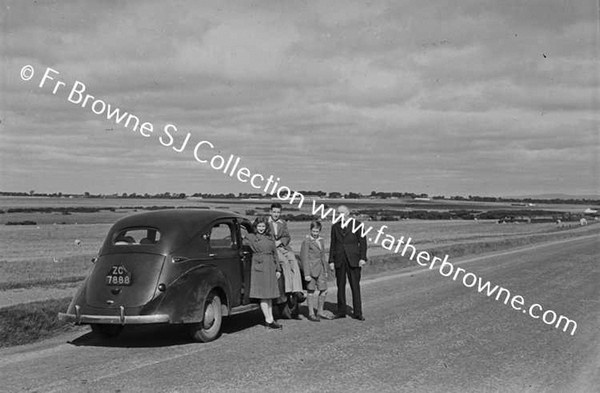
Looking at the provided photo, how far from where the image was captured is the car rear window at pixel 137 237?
9.32 meters

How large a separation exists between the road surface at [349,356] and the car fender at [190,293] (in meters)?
0.44

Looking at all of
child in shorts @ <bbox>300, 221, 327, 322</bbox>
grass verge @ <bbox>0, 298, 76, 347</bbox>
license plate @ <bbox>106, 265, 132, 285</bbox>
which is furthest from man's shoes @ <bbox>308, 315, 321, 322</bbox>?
grass verge @ <bbox>0, 298, 76, 347</bbox>

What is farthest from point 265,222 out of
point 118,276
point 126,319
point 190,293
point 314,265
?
point 126,319

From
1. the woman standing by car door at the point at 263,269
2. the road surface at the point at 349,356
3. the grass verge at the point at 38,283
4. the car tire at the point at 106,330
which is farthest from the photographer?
the grass verge at the point at 38,283

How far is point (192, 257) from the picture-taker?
9250 millimetres

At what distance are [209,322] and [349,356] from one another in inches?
87.8

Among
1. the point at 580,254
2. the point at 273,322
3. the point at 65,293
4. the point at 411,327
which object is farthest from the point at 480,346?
the point at 580,254

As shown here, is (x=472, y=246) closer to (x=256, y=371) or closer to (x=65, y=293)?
(x=65, y=293)

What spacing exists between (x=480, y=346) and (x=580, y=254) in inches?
809

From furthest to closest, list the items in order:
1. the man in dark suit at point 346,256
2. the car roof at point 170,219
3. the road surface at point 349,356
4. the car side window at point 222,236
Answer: the man in dark suit at point 346,256 → the car side window at point 222,236 → the car roof at point 170,219 → the road surface at point 349,356

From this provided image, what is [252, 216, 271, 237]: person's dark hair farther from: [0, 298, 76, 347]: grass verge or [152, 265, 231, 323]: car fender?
[0, 298, 76, 347]: grass verge

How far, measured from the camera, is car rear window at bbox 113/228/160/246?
30.6 ft

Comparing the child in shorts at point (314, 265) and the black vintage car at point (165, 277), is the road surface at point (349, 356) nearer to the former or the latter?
the black vintage car at point (165, 277)

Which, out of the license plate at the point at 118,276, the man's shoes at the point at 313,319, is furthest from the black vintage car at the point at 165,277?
the man's shoes at the point at 313,319
